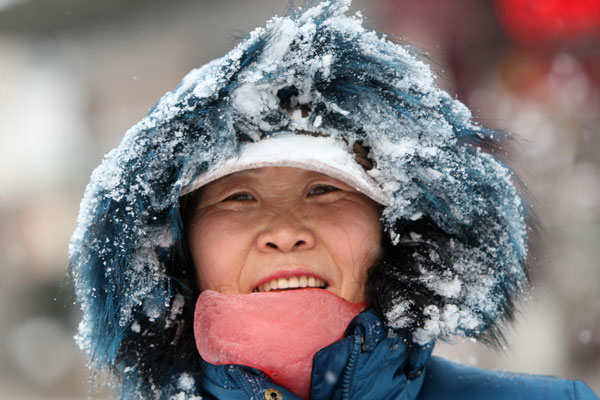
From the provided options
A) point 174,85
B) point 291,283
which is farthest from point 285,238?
point 174,85

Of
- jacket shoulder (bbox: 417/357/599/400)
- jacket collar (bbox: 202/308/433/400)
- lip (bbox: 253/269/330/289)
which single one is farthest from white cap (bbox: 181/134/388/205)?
jacket shoulder (bbox: 417/357/599/400)

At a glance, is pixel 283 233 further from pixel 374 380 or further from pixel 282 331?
pixel 374 380

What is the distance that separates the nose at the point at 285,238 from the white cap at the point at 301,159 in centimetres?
16

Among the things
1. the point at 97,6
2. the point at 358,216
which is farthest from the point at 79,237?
the point at 97,6

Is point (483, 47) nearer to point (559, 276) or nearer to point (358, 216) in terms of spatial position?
point (559, 276)

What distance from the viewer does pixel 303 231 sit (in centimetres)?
160

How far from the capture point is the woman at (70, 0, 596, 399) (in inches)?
60.9

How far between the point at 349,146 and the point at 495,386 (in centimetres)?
76

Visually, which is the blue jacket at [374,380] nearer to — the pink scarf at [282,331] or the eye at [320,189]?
the pink scarf at [282,331]

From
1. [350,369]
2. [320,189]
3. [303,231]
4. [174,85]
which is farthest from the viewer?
[174,85]

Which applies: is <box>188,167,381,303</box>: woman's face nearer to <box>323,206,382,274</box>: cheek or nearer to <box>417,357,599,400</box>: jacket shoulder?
<box>323,206,382,274</box>: cheek

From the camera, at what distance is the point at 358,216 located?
5.47 feet

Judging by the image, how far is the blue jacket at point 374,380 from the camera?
151 cm

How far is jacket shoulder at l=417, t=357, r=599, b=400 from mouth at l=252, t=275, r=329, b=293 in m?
0.45
